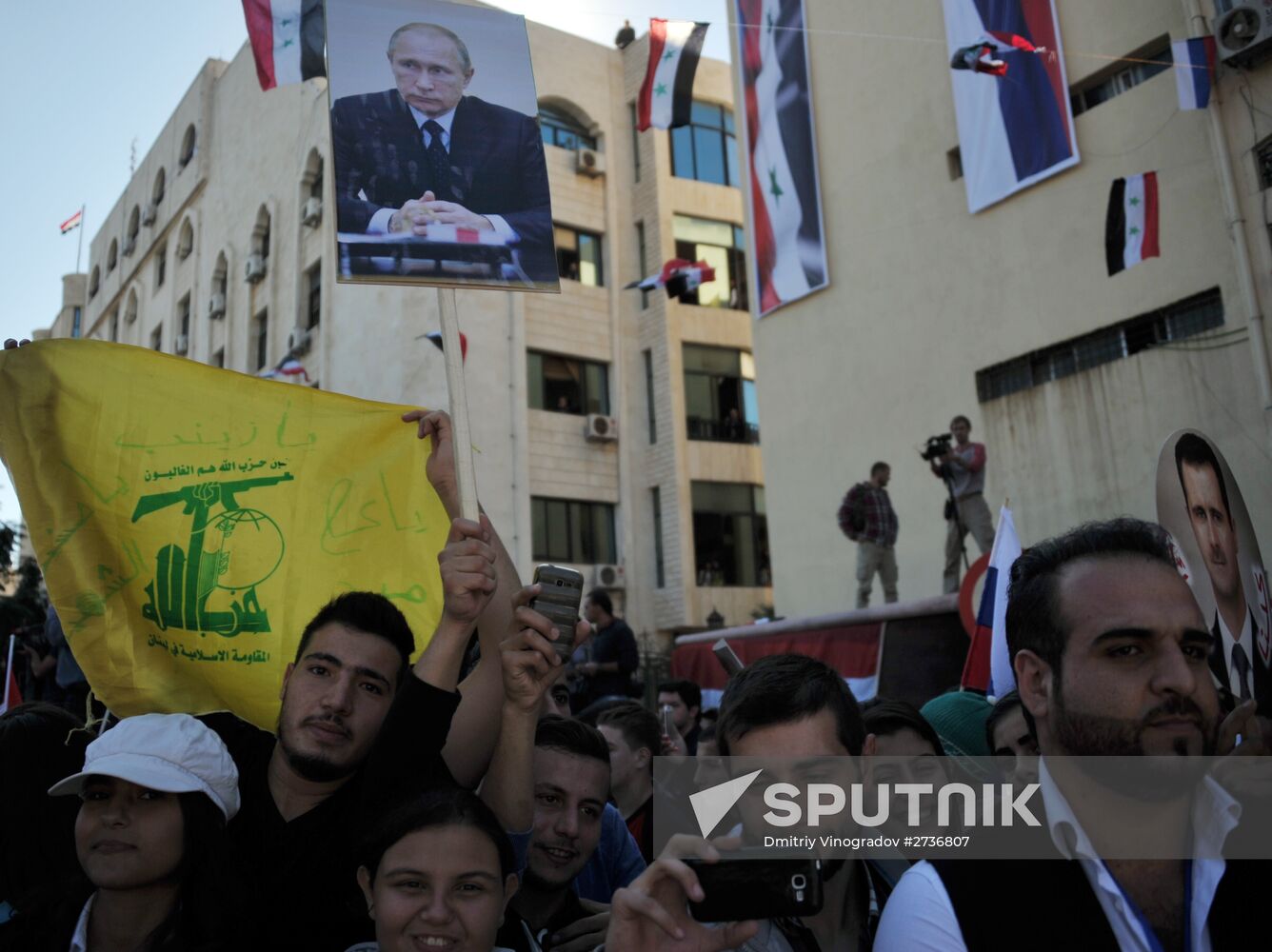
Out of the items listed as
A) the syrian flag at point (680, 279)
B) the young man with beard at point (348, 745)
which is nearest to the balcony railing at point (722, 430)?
the syrian flag at point (680, 279)

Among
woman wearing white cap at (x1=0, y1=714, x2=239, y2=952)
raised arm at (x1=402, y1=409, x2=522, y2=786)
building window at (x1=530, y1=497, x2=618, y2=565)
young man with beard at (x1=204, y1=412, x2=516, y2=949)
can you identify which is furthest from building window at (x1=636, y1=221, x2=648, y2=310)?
woman wearing white cap at (x1=0, y1=714, x2=239, y2=952)

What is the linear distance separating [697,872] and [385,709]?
152 cm

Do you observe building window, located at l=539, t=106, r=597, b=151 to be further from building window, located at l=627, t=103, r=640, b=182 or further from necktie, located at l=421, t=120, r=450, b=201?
necktie, located at l=421, t=120, r=450, b=201

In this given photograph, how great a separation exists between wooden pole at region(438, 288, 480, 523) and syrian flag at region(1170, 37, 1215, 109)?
984 cm

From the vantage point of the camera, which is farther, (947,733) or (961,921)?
(947,733)

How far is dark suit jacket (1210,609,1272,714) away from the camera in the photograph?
3.63 meters

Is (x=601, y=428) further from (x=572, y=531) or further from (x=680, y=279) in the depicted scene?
(x=680, y=279)

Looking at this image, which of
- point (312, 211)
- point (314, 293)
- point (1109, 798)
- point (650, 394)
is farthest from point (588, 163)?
point (1109, 798)

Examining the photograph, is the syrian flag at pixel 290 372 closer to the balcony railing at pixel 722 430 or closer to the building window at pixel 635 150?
the balcony railing at pixel 722 430

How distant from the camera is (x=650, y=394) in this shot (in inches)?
928

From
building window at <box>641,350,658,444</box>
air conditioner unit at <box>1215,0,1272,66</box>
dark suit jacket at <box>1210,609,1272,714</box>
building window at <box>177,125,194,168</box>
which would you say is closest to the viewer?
dark suit jacket at <box>1210,609,1272,714</box>

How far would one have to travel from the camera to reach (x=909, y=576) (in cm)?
1420

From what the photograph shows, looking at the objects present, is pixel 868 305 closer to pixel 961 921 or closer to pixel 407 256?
pixel 407 256

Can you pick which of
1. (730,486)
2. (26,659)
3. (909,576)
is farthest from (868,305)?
(26,659)
